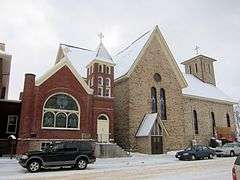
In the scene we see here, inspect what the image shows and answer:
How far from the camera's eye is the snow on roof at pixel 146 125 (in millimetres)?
29581

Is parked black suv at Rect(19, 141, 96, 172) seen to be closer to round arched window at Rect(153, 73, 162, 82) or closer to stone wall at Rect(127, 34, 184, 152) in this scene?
stone wall at Rect(127, 34, 184, 152)

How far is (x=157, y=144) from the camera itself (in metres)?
29.9

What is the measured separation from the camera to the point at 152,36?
119 ft

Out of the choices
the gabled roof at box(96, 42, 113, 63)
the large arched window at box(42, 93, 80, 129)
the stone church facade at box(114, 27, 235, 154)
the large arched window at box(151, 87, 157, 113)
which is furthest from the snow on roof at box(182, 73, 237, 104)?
the large arched window at box(42, 93, 80, 129)

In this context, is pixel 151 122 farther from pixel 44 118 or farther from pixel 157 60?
pixel 44 118

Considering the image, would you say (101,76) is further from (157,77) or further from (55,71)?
(157,77)

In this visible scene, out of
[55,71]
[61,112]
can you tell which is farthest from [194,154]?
[55,71]

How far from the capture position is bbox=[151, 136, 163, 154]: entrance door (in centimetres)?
2955

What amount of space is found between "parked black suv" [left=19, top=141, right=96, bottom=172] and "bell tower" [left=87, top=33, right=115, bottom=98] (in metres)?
11.3

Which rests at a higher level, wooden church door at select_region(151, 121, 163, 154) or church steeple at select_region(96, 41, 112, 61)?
church steeple at select_region(96, 41, 112, 61)

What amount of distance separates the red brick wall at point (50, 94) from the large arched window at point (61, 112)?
15.7 inches

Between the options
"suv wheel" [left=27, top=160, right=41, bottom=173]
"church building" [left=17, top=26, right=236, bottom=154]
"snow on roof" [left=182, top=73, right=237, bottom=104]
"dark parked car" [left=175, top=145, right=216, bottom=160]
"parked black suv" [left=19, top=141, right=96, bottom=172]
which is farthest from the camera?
"snow on roof" [left=182, top=73, right=237, bottom=104]

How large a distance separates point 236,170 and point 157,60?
31054 mm

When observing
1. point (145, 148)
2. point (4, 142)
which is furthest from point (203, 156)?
point (4, 142)
